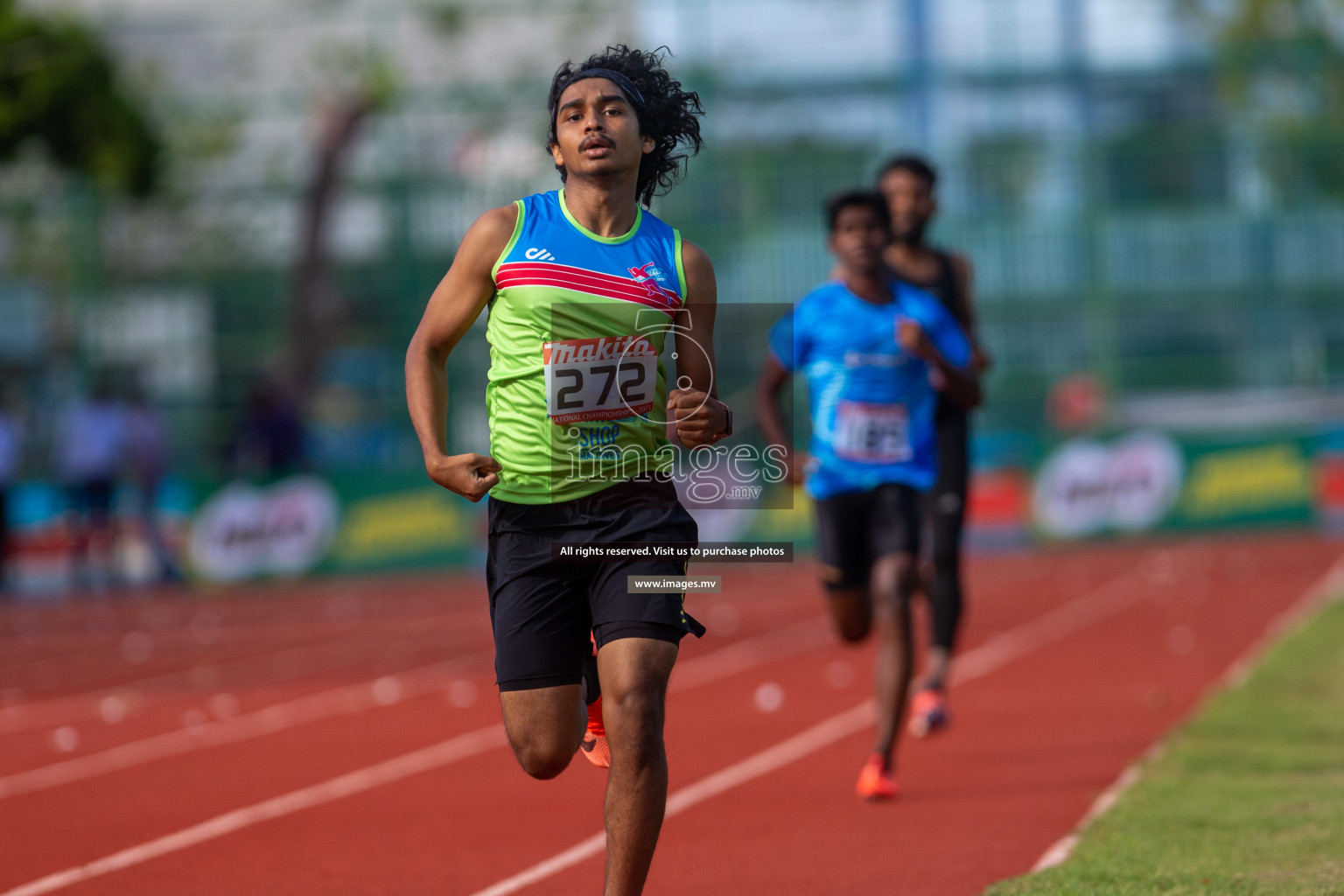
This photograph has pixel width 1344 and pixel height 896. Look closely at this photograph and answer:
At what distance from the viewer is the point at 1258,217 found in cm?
2180

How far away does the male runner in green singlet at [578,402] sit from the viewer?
4.18 meters

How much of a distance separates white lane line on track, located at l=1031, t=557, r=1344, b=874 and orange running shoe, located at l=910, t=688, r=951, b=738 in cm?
74

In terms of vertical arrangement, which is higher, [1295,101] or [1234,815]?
[1295,101]

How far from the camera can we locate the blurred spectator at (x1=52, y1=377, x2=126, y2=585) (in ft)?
61.0

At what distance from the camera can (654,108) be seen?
178 inches

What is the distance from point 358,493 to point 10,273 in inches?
421

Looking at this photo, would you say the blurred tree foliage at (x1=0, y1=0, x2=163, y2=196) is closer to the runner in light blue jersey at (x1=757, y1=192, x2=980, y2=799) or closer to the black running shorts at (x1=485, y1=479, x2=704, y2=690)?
the runner in light blue jersey at (x1=757, y1=192, x2=980, y2=799)

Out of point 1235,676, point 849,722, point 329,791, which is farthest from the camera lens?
point 1235,676

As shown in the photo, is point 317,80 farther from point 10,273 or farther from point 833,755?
point 833,755

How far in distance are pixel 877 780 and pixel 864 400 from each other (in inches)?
59.3

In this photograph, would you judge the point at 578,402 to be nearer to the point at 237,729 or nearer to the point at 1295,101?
the point at 237,729

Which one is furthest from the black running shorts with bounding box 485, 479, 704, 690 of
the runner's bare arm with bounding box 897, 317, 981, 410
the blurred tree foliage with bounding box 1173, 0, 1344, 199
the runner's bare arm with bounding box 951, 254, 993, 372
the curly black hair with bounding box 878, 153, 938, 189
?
the blurred tree foliage with bounding box 1173, 0, 1344, 199

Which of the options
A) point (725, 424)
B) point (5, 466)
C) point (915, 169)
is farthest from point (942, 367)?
point (5, 466)

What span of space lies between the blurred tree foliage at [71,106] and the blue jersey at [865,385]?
1067 cm
